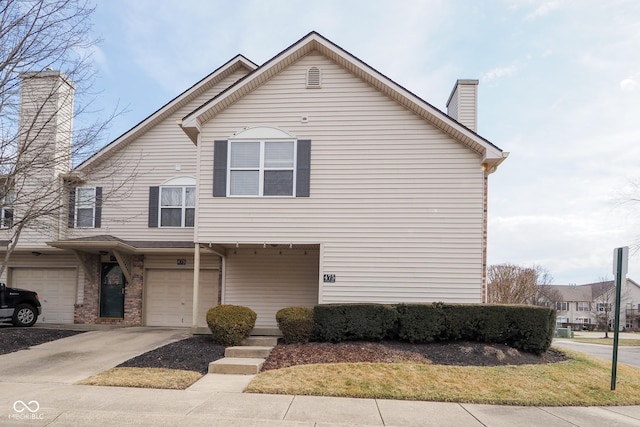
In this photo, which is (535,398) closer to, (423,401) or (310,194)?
(423,401)

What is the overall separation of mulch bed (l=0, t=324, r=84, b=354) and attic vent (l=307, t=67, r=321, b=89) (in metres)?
9.37

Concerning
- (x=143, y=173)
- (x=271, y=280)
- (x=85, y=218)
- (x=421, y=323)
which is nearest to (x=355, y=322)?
(x=421, y=323)

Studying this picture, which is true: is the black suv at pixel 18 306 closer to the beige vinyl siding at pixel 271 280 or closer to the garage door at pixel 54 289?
the garage door at pixel 54 289

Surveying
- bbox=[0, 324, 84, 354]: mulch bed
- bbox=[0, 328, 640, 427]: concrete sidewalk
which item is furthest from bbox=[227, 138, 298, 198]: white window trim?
bbox=[0, 324, 84, 354]: mulch bed

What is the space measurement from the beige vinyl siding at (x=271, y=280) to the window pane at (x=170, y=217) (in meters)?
2.63

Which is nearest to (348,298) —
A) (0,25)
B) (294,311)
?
(294,311)

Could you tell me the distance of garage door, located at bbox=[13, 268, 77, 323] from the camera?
15.5 m

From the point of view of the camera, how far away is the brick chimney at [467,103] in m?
13.0

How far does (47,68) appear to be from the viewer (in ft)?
29.5

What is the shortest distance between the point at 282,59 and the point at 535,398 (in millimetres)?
9305

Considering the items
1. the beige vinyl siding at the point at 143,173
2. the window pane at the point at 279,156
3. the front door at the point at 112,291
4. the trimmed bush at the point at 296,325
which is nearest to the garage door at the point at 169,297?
the front door at the point at 112,291

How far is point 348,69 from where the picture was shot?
463 inches

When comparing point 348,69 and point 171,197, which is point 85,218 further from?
point 348,69

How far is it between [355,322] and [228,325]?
2864mm
